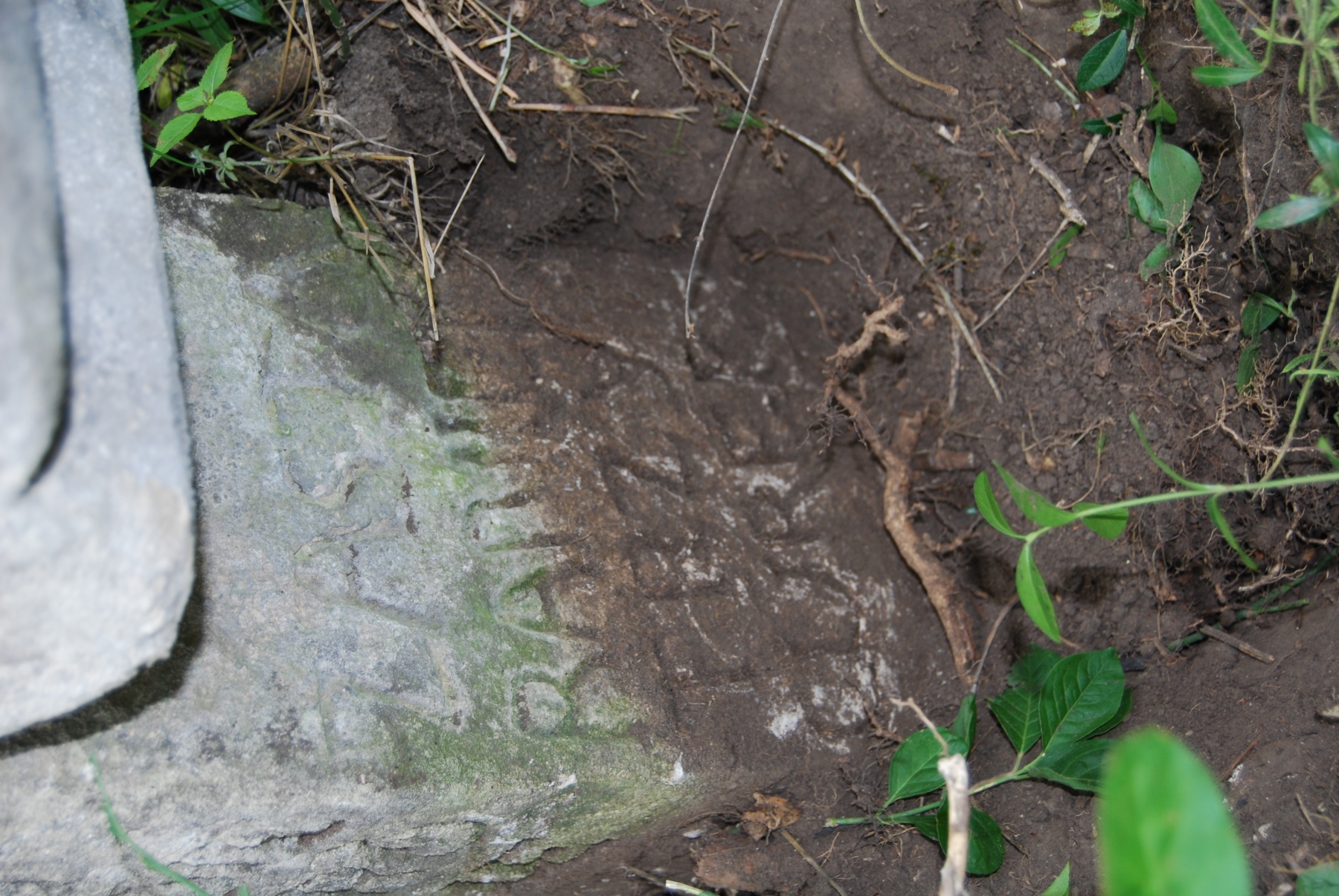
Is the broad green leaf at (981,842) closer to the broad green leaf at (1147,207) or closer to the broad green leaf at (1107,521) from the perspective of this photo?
the broad green leaf at (1107,521)

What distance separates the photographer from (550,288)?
1.74m

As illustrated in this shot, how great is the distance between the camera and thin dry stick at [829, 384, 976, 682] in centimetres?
176

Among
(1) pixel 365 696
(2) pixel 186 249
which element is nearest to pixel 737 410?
(1) pixel 365 696

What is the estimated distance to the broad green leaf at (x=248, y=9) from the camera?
1643 mm

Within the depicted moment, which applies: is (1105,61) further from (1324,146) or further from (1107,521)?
(1107,521)

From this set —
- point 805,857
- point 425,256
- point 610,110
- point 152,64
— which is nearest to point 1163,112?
point 610,110

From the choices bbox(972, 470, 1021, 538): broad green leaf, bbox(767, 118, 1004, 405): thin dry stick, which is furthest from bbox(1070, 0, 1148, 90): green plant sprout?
bbox(972, 470, 1021, 538): broad green leaf

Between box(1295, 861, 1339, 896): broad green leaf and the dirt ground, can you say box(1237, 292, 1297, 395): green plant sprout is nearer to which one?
the dirt ground

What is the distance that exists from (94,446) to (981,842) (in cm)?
152

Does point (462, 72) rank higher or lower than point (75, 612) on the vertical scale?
higher

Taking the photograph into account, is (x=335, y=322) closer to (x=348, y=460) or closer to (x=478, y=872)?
(x=348, y=460)

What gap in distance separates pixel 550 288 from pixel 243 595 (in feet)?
2.71

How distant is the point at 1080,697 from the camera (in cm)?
152

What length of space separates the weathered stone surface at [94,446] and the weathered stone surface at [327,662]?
0.31 meters
